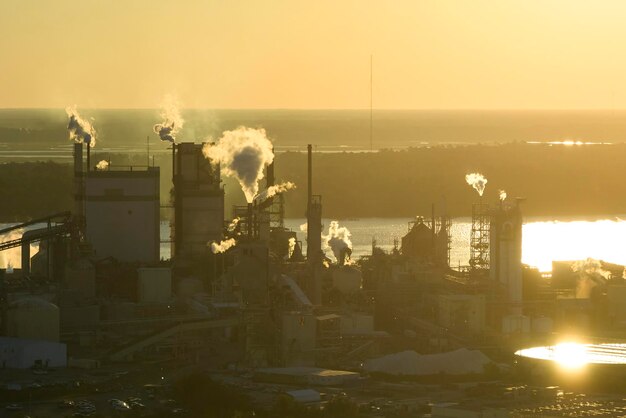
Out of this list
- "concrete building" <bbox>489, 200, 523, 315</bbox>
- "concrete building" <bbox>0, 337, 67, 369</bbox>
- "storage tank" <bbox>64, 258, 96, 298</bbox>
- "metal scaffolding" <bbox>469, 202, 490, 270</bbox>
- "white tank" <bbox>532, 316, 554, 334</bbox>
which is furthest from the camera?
"metal scaffolding" <bbox>469, 202, 490, 270</bbox>

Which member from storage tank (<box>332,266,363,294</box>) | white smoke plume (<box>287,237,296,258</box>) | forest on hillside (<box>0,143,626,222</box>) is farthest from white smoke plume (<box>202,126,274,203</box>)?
forest on hillside (<box>0,143,626,222</box>)

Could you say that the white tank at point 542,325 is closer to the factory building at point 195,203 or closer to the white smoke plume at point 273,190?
the white smoke plume at point 273,190

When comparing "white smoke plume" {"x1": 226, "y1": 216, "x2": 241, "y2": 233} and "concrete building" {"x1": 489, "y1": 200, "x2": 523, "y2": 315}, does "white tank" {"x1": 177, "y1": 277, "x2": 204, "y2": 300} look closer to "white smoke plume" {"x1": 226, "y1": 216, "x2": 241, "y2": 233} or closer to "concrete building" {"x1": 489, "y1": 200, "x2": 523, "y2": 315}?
"white smoke plume" {"x1": 226, "y1": 216, "x2": 241, "y2": 233}

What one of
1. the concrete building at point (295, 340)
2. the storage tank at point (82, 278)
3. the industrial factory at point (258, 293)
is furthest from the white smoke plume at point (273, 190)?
the concrete building at point (295, 340)

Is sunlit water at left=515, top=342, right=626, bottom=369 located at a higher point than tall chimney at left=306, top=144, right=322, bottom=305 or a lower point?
lower

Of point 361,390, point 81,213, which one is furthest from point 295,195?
point 361,390

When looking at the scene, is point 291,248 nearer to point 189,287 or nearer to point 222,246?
point 222,246
